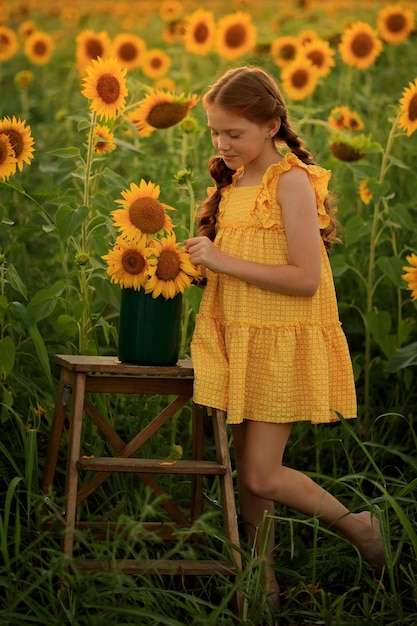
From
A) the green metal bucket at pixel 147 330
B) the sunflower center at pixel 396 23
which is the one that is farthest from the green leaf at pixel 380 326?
the sunflower center at pixel 396 23

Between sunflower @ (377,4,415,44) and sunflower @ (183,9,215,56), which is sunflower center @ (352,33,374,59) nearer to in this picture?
sunflower @ (377,4,415,44)

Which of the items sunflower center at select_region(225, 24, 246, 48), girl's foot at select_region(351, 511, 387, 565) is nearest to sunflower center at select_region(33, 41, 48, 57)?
sunflower center at select_region(225, 24, 246, 48)

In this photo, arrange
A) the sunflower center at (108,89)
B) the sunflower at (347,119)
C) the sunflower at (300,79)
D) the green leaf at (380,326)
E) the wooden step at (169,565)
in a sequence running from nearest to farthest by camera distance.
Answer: the wooden step at (169,565)
the sunflower center at (108,89)
the green leaf at (380,326)
the sunflower at (347,119)
the sunflower at (300,79)

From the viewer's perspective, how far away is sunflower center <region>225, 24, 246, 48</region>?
494 centimetres

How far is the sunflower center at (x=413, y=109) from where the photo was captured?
11.0ft

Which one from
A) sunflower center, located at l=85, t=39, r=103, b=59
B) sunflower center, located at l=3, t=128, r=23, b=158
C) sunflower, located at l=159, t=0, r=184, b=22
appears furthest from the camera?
sunflower, located at l=159, t=0, r=184, b=22

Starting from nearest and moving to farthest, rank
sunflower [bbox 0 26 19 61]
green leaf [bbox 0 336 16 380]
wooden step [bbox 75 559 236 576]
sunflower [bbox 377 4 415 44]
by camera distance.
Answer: wooden step [bbox 75 559 236 576] → green leaf [bbox 0 336 16 380] → sunflower [bbox 377 4 415 44] → sunflower [bbox 0 26 19 61]

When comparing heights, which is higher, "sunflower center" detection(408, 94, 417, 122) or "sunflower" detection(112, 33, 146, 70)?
"sunflower" detection(112, 33, 146, 70)

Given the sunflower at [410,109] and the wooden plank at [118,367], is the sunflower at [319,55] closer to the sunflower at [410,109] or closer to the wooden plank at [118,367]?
the sunflower at [410,109]

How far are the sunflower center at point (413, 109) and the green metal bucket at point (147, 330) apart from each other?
1.29m

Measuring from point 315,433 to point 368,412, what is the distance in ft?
0.73

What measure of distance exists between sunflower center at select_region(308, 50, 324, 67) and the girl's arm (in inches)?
86.8

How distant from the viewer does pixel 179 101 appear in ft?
10.4

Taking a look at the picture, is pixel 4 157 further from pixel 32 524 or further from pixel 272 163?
pixel 32 524
